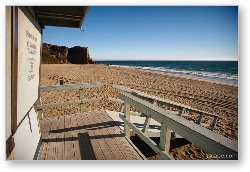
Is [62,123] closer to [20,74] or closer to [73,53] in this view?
[20,74]

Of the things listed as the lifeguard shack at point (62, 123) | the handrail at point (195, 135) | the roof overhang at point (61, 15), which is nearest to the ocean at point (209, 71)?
the handrail at point (195, 135)

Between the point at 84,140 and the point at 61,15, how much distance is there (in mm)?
2288

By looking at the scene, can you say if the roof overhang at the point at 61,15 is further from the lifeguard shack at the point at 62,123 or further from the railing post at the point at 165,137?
the railing post at the point at 165,137

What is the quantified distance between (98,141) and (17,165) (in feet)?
4.64

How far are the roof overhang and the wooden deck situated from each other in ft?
6.99

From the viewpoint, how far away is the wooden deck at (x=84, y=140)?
144 inches

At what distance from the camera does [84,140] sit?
4.22 metres

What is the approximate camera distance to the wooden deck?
12.0 ft

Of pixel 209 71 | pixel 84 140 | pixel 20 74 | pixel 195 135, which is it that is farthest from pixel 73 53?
pixel 195 135

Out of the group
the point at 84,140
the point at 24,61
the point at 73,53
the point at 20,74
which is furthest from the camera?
the point at 73,53

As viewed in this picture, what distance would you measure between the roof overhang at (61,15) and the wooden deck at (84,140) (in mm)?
2131

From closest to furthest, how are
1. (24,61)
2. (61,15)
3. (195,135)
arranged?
(195,135) < (24,61) < (61,15)

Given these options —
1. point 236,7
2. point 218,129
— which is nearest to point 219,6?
point 236,7
